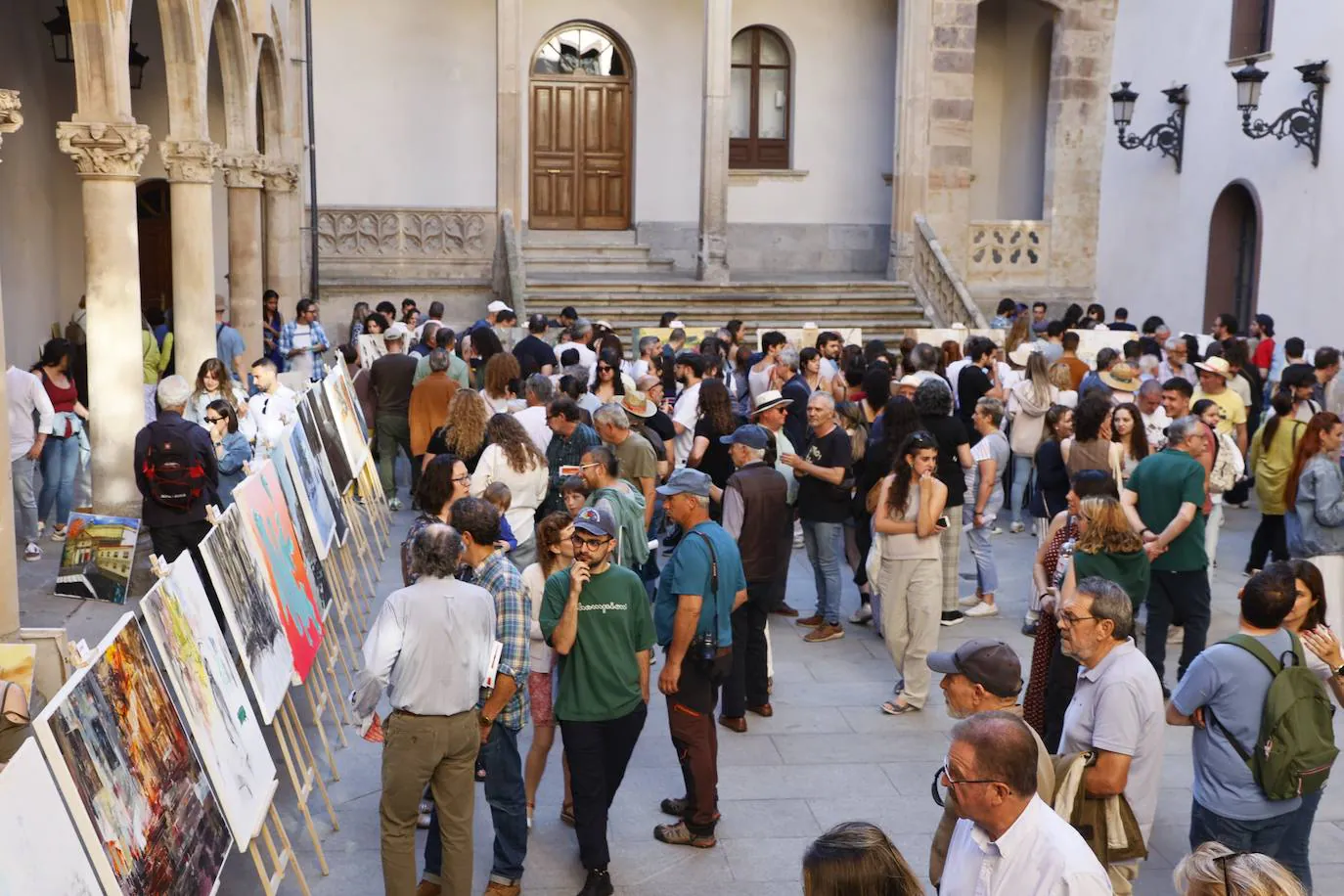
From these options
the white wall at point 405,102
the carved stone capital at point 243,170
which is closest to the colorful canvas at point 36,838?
the carved stone capital at point 243,170

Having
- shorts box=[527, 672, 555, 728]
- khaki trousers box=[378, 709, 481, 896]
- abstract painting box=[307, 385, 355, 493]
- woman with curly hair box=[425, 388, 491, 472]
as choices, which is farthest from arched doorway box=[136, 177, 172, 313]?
khaki trousers box=[378, 709, 481, 896]

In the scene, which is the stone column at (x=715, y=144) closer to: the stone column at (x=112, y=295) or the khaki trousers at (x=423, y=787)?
the stone column at (x=112, y=295)

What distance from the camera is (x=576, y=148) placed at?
79.6 feet

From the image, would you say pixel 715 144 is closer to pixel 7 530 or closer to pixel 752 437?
pixel 752 437

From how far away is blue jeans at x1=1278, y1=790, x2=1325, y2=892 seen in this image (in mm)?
5496

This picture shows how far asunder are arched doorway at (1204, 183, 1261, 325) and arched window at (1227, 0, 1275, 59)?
1.92 meters

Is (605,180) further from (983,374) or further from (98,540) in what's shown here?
(98,540)

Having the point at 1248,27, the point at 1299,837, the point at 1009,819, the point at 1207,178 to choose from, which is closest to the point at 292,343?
the point at 1207,178

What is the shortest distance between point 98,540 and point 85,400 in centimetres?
663

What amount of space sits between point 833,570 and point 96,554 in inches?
199

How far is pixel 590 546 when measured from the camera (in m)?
5.93

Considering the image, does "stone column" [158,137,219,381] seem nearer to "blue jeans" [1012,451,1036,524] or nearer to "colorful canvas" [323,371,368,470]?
"colorful canvas" [323,371,368,470]

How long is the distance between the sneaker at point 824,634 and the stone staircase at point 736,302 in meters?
10.0

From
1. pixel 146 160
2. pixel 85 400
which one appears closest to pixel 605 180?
pixel 146 160
